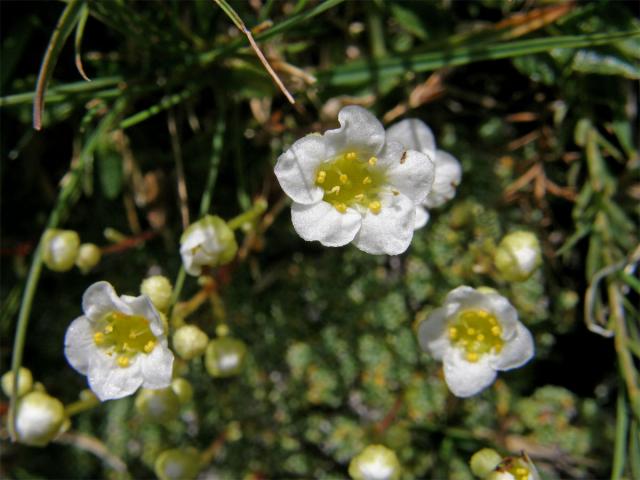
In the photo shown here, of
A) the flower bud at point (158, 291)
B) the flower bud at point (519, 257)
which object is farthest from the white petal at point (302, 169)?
the flower bud at point (519, 257)

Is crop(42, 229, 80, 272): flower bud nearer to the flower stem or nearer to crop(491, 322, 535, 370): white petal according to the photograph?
the flower stem

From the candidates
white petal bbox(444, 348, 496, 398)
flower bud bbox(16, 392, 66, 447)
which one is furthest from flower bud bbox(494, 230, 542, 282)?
flower bud bbox(16, 392, 66, 447)

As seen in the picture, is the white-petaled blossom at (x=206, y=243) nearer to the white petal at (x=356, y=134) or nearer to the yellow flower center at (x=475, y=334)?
the white petal at (x=356, y=134)

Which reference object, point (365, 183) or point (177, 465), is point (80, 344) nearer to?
point (177, 465)

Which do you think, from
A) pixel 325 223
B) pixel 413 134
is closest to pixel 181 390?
pixel 325 223

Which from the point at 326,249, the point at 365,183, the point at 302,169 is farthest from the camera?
the point at 326,249

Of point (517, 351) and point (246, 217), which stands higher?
point (246, 217)

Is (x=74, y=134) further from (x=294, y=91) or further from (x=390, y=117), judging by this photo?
(x=390, y=117)
